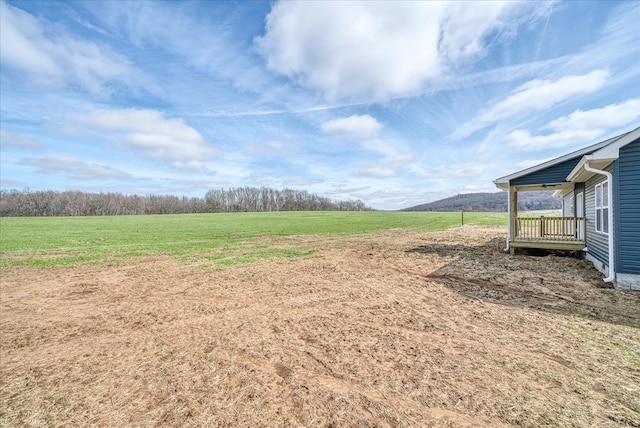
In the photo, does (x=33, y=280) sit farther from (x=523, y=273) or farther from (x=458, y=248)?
(x=458, y=248)

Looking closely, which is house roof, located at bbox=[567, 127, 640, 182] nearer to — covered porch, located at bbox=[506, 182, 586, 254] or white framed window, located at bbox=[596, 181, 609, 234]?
white framed window, located at bbox=[596, 181, 609, 234]

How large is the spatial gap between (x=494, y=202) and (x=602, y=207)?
14756cm

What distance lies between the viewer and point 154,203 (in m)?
91.9

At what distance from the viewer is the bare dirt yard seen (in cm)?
296

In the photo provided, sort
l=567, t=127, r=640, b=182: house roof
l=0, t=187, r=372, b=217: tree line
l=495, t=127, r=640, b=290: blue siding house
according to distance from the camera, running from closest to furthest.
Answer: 1. l=567, t=127, r=640, b=182: house roof
2. l=495, t=127, r=640, b=290: blue siding house
3. l=0, t=187, r=372, b=217: tree line

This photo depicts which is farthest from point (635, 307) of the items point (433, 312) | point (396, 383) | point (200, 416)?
point (200, 416)

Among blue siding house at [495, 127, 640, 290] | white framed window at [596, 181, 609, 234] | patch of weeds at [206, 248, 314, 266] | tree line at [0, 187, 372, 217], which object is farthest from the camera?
tree line at [0, 187, 372, 217]

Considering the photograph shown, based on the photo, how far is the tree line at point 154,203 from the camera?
7419 centimetres

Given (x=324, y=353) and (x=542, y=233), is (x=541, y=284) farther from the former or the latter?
(x=542, y=233)

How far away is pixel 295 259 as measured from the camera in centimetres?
1172

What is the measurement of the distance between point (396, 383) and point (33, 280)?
11.1 meters

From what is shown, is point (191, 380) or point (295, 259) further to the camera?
point (295, 259)

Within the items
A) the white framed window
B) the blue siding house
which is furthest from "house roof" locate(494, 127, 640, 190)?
the white framed window

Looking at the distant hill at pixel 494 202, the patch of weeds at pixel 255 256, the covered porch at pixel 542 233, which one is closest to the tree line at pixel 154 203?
the distant hill at pixel 494 202
